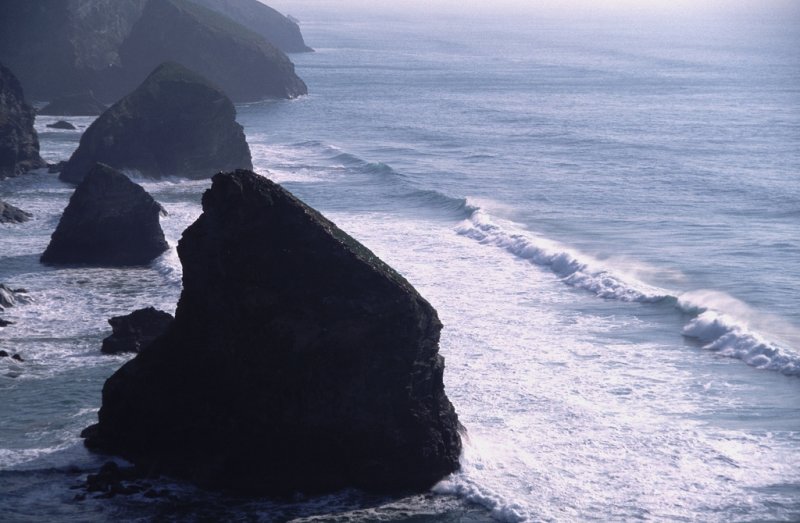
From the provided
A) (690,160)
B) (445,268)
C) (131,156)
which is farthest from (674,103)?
(445,268)

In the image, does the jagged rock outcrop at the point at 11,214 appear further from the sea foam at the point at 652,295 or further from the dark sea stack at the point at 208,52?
the dark sea stack at the point at 208,52

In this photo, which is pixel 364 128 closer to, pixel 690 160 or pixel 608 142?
pixel 608 142

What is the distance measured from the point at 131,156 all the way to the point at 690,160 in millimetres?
36543

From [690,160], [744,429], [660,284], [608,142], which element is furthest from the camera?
[608,142]

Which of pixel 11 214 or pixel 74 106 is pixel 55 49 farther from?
pixel 11 214

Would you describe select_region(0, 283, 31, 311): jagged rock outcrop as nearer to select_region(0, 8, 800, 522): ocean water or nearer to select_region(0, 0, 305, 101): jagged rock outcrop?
select_region(0, 8, 800, 522): ocean water

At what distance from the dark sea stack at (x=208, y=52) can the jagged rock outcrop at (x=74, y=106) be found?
14327 mm

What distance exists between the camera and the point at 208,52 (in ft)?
377

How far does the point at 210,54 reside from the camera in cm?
11488

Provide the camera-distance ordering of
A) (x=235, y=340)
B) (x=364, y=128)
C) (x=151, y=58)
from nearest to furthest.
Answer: (x=235, y=340)
(x=364, y=128)
(x=151, y=58)

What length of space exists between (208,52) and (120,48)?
27.8 ft

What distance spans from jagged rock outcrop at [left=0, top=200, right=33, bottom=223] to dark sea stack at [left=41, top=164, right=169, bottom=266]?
7.69m

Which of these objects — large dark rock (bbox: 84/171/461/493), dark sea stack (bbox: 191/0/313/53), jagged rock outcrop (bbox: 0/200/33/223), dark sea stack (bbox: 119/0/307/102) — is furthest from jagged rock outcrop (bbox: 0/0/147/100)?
large dark rock (bbox: 84/171/461/493)

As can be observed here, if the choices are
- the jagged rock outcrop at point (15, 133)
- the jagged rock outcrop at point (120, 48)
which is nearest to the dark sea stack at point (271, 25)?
the jagged rock outcrop at point (120, 48)
